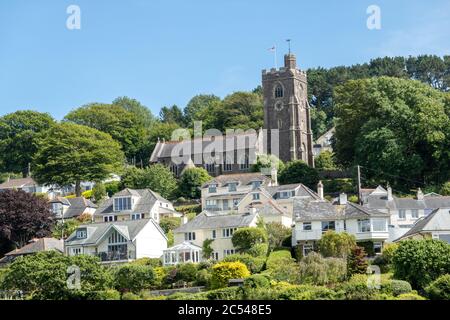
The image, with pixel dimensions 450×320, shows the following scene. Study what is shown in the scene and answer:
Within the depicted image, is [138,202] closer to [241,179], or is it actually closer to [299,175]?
[241,179]

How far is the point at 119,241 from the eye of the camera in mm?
86812

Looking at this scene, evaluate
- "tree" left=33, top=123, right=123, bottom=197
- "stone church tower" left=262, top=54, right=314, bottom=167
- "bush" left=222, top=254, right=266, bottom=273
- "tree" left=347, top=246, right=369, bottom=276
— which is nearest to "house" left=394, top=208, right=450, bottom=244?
"tree" left=347, top=246, right=369, bottom=276

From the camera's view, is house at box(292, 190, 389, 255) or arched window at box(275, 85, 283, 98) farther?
arched window at box(275, 85, 283, 98)

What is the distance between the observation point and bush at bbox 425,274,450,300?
58781mm

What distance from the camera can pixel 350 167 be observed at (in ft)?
362

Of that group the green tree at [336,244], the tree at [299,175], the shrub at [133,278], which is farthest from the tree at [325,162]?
the shrub at [133,278]

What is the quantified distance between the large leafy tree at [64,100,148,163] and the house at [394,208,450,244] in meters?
69.7

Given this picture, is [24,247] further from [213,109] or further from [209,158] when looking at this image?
[213,109]

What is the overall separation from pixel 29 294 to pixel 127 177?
45.4 m

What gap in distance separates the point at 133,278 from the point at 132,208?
29.2m

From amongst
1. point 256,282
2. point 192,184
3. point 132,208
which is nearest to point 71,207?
point 132,208

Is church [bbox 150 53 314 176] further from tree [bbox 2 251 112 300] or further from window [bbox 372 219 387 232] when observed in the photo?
tree [bbox 2 251 112 300]

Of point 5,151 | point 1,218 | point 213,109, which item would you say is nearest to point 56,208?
point 1,218
